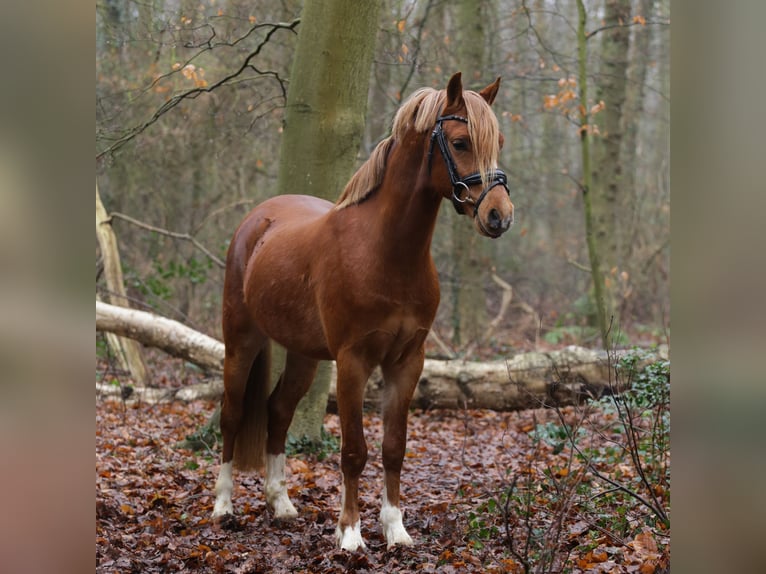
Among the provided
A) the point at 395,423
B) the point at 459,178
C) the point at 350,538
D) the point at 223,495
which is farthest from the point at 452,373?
the point at 459,178

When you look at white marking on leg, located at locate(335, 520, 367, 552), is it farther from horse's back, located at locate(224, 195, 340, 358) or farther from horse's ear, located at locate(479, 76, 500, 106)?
horse's ear, located at locate(479, 76, 500, 106)

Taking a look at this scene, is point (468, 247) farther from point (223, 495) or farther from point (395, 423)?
point (395, 423)

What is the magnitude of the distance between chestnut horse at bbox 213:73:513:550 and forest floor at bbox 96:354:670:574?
0.85ft

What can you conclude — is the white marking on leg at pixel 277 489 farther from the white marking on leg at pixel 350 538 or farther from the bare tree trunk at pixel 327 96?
the bare tree trunk at pixel 327 96

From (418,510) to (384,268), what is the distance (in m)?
1.87

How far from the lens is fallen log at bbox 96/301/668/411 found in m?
7.95

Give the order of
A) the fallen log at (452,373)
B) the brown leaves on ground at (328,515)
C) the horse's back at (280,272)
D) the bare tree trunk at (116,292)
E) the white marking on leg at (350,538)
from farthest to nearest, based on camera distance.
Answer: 1. the bare tree trunk at (116,292)
2. the fallen log at (452,373)
3. the horse's back at (280,272)
4. the white marking on leg at (350,538)
5. the brown leaves on ground at (328,515)

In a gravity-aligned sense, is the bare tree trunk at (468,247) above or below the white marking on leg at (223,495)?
above

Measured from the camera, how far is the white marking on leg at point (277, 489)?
16.6ft

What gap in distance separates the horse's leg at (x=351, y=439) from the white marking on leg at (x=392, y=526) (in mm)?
181

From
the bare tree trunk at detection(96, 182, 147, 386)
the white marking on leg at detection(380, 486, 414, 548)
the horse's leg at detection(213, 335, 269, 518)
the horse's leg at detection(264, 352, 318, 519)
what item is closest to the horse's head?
the white marking on leg at detection(380, 486, 414, 548)

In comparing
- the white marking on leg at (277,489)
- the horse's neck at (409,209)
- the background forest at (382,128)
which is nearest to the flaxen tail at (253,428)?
the white marking on leg at (277,489)
